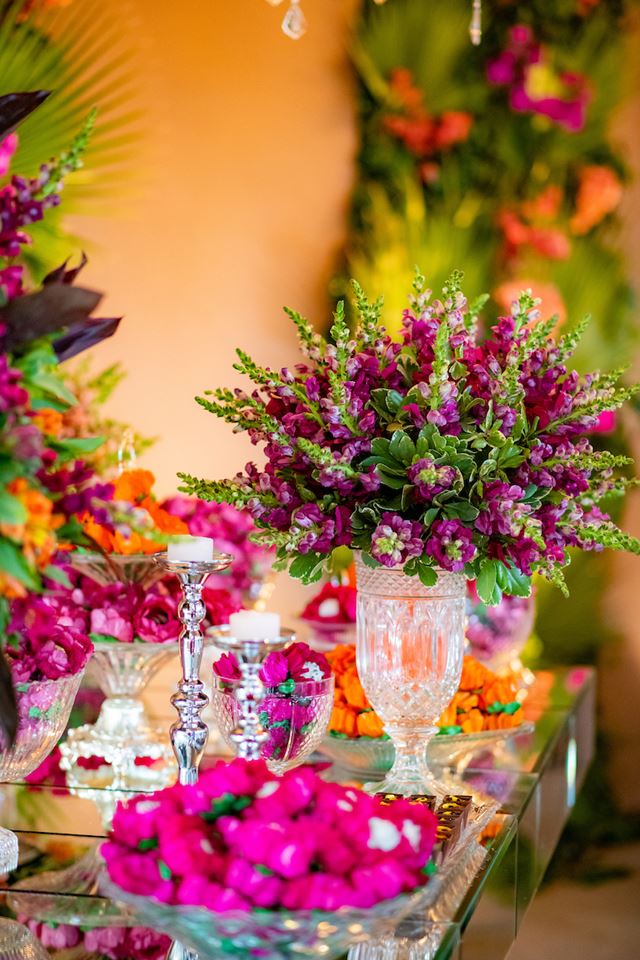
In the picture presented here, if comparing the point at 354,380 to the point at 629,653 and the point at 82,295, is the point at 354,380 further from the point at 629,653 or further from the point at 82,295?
the point at 629,653

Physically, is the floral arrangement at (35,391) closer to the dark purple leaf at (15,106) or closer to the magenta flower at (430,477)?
the dark purple leaf at (15,106)

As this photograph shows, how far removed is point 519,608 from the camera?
7.20ft

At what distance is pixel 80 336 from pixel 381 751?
84 cm

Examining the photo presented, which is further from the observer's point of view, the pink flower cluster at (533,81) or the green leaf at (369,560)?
the pink flower cluster at (533,81)

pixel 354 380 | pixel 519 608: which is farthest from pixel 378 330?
pixel 519 608

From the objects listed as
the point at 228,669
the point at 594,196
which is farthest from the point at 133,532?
the point at 594,196

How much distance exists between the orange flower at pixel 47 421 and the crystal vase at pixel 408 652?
59cm

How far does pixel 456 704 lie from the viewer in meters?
1.77

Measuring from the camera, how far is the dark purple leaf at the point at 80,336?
1000mm

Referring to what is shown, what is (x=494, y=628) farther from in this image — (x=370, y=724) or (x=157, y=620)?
(x=157, y=620)

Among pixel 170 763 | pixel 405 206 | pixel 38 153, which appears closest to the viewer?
pixel 170 763

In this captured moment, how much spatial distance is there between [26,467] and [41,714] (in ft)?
1.44

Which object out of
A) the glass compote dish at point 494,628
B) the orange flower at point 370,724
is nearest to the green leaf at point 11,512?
the orange flower at point 370,724

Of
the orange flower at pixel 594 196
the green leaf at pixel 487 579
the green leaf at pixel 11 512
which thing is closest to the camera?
the green leaf at pixel 11 512
